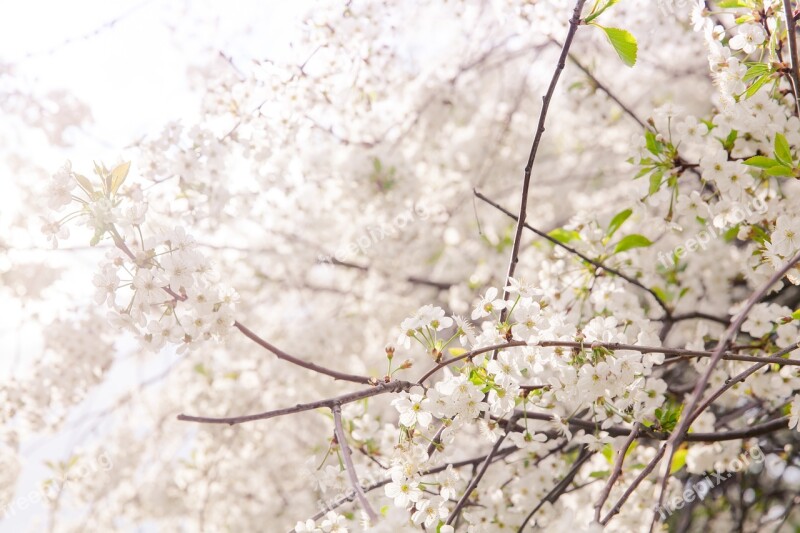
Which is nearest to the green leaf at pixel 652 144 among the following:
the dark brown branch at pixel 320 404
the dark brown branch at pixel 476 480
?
the dark brown branch at pixel 476 480

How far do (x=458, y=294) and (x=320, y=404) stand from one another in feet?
11.7

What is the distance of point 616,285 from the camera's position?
7.63ft

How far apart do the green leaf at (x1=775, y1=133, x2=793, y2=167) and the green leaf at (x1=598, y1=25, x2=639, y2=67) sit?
18.2 inches

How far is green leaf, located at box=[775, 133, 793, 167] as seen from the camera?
1.69 meters

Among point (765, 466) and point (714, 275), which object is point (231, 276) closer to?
point (714, 275)

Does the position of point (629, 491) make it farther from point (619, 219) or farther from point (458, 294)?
point (458, 294)

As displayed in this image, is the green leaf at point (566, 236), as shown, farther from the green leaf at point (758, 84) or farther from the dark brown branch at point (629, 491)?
the dark brown branch at point (629, 491)

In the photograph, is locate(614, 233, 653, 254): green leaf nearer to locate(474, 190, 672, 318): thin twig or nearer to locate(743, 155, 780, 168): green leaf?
locate(474, 190, 672, 318): thin twig

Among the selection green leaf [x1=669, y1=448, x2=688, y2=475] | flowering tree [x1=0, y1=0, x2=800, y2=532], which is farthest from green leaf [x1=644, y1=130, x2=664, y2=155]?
green leaf [x1=669, y1=448, x2=688, y2=475]

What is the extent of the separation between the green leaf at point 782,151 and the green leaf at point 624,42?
463 mm

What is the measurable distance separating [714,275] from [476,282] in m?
1.61

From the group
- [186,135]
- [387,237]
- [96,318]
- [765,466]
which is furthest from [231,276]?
[765,466]

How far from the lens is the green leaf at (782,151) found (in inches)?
66.5

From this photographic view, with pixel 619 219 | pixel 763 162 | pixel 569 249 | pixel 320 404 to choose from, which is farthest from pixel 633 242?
pixel 320 404
